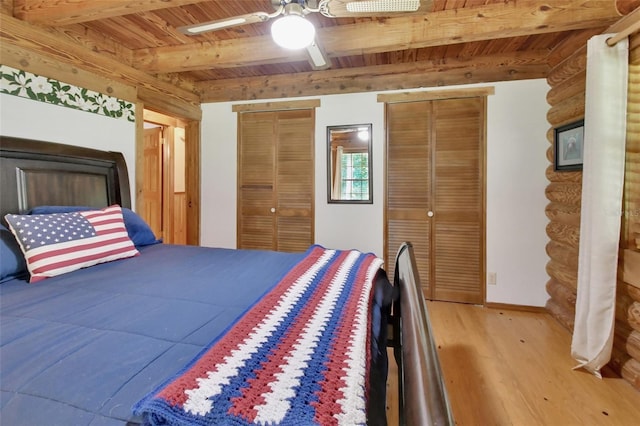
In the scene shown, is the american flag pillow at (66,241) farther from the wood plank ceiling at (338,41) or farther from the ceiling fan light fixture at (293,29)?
the ceiling fan light fixture at (293,29)

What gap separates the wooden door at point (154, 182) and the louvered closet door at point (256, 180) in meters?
1.53

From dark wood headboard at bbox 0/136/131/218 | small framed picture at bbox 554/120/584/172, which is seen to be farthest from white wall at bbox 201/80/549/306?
dark wood headboard at bbox 0/136/131/218

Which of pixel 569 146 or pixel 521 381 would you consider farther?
pixel 569 146

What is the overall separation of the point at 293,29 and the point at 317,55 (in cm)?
58

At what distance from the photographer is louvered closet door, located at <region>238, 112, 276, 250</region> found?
3.51 metres

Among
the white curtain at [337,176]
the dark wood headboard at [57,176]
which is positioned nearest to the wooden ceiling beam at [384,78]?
the white curtain at [337,176]

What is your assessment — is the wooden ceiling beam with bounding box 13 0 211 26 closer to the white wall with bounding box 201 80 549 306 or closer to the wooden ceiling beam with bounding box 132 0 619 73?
the wooden ceiling beam with bounding box 132 0 619 73

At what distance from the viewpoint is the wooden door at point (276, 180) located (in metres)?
3.41

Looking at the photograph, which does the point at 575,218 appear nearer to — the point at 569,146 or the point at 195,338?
the point at 569,146

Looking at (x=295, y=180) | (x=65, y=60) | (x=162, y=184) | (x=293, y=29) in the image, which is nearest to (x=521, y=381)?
(x=293, y=29)

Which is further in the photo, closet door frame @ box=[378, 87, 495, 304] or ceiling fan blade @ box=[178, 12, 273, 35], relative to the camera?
closet door frame @ box=[378, 87, 495, 304]

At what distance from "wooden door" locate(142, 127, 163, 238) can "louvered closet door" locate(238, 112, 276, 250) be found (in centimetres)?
153

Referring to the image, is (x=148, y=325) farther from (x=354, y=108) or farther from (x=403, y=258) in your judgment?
(x=354, y=108)

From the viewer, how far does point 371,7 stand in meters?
1.48
